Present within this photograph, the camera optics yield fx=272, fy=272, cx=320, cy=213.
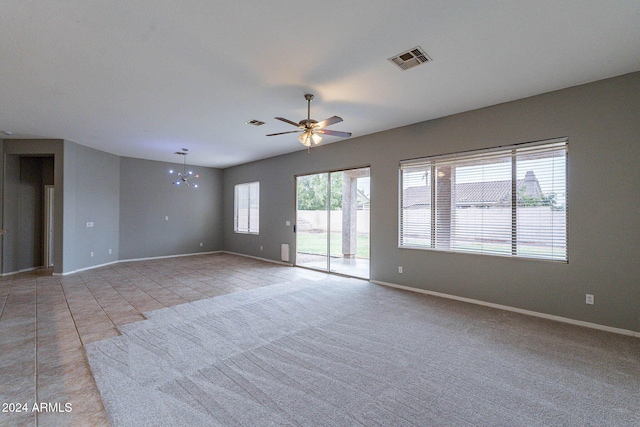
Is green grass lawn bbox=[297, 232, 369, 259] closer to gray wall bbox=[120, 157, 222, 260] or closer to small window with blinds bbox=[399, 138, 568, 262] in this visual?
small window with blinds bbox=[399, 138, 568, 262]

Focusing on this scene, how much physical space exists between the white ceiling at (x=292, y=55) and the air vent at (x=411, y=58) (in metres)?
0.09

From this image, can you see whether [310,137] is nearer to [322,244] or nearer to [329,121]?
[329,121]

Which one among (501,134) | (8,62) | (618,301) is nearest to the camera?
(8,62)

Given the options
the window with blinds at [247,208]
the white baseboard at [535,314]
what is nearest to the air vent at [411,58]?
the white baseboard at [535,314]

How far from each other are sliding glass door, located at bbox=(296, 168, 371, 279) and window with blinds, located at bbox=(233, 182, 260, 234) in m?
1.94

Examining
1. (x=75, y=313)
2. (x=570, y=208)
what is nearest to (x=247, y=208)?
(x=75, y=313)

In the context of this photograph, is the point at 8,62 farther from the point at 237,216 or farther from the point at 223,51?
the point at 237,216

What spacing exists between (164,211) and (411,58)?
8352 millimetres

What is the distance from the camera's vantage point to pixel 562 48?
2711 millimetres

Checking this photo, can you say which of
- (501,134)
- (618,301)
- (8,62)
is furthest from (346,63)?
(618,301)

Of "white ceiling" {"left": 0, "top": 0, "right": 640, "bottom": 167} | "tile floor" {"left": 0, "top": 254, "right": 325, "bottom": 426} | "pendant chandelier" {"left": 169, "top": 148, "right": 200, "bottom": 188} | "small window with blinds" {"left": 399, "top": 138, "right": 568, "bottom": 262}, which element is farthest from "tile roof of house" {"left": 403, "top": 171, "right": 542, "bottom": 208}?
"pendant chandelier" {"left": 169, "top": 148, "right": 200, "bottom": 188}

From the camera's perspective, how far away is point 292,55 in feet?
9.20

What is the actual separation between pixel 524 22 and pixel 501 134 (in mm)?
1978

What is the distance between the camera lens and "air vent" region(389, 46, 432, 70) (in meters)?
2.76
